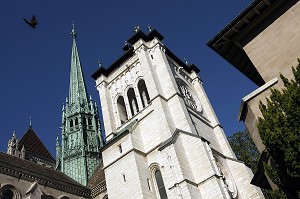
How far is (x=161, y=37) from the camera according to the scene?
981 inches

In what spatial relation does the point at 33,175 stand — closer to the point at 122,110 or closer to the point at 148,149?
the point at 148,149

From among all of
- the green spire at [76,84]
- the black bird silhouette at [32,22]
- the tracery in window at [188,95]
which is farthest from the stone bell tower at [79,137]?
the black bird silhouette at [32,22]

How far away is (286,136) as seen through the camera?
242 inches

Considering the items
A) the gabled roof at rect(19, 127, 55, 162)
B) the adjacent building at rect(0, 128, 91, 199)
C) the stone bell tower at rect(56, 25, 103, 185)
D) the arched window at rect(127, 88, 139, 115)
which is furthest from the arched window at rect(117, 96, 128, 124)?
the gabled roof at rect(19, 127, 55, 162)

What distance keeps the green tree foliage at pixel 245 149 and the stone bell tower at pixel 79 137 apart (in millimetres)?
11848

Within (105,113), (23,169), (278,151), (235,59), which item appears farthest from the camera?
(105,113)

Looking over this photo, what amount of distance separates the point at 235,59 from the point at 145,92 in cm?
1208

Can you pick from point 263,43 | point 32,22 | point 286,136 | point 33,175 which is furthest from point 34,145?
point 286,136

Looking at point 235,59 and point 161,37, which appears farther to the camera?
point 161,37

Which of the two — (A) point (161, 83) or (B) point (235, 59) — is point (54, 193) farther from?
(B) point (235, 59)

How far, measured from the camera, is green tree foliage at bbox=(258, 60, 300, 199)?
6.06 metres

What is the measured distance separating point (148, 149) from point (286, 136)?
13818 mm

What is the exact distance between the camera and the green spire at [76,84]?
1367 inches

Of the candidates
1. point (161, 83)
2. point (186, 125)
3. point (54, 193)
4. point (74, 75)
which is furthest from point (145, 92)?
point (74, 75)
